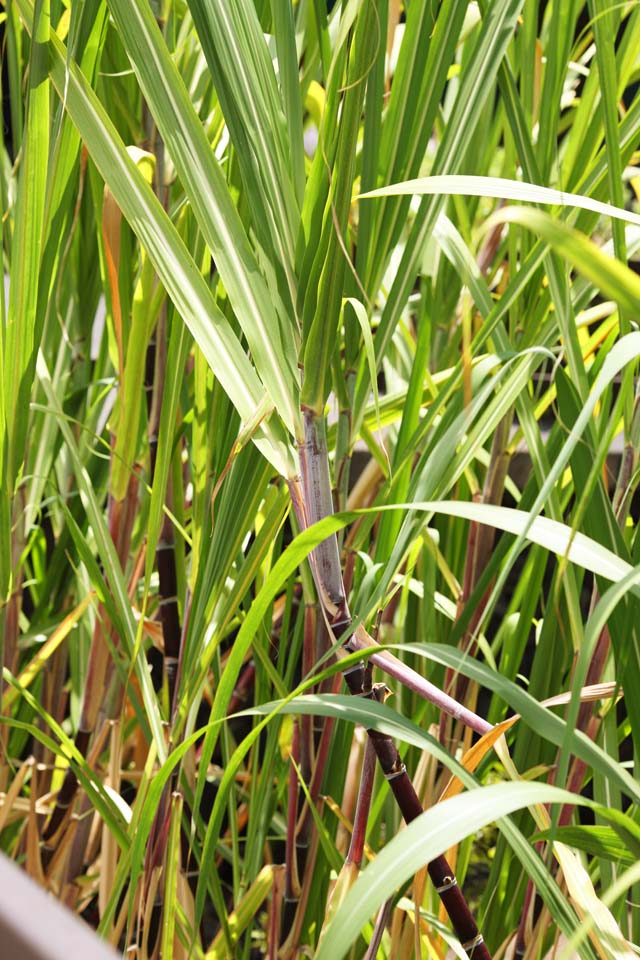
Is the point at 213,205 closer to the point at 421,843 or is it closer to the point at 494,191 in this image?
the point at 494,191

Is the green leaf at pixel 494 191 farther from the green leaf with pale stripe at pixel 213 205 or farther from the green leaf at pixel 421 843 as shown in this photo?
the green leaf at pixel 421 843

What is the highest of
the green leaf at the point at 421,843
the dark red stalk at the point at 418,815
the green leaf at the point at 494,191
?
the green leaf at the point at 494,191

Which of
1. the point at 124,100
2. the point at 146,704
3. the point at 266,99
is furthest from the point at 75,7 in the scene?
the point at 146,704

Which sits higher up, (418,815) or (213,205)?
(213,205)

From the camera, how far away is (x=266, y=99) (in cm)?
31

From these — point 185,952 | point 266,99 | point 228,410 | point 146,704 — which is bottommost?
point 185,952

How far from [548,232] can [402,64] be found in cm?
20

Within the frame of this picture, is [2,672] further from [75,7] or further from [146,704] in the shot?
[75,7]

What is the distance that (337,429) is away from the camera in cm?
40

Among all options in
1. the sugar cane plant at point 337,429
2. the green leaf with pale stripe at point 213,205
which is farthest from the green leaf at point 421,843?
the green leaf with pale stripe at point 213,205

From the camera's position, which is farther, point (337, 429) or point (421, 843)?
point (337, 429)

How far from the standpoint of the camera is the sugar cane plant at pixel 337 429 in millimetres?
293

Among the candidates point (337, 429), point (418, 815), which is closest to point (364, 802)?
point (418, 815)

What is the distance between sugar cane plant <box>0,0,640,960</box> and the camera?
293 millimetres
